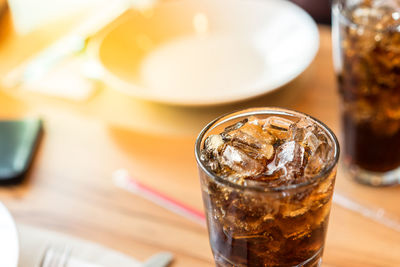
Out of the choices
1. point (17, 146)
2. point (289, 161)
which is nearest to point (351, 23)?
point (289, 161)

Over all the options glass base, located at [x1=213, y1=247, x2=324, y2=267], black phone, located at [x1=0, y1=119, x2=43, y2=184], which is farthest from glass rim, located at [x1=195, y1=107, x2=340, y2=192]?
black phone, located at [x1=0, y1=119, x2=43, y2=184]

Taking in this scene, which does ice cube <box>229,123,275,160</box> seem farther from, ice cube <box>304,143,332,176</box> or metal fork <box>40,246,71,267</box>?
metal fork <box>40,246,71,267</box>

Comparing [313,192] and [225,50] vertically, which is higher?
[313,192]

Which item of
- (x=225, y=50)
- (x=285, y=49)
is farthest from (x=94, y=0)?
(x=285, y=49)

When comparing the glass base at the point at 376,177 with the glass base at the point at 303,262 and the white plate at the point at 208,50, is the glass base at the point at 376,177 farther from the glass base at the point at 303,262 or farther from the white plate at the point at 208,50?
the glass base at the point at 303,262

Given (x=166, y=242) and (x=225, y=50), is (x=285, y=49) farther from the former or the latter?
(x=166, y=242)
